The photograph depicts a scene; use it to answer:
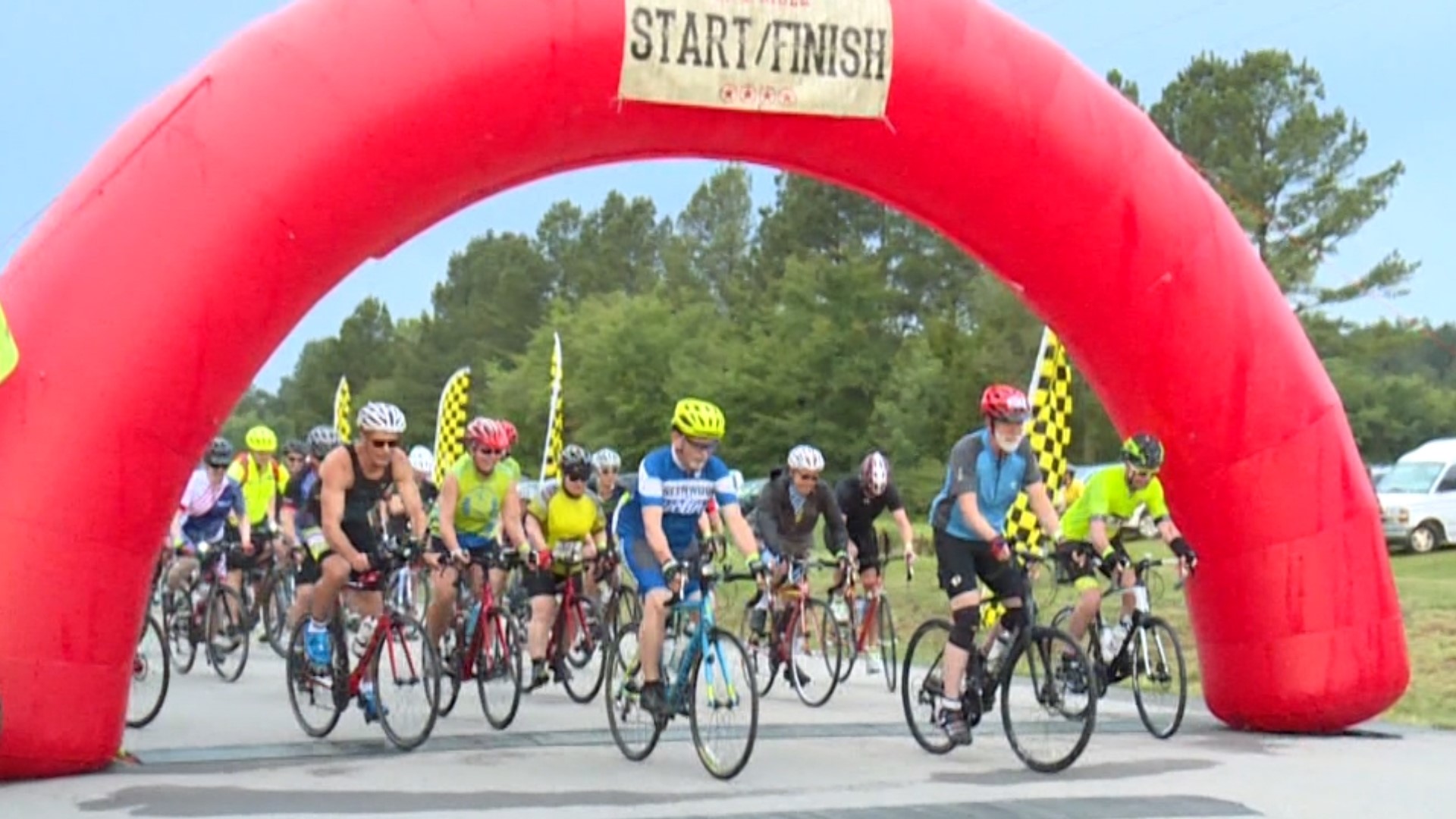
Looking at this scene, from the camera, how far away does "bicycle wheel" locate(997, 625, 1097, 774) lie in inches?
388

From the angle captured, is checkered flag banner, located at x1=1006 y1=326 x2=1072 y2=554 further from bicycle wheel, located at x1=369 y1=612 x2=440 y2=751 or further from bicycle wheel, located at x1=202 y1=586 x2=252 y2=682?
bicycle wheel, located at x1=369 y1=612 x2=440 y2=751

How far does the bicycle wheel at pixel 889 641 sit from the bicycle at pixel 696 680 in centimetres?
460

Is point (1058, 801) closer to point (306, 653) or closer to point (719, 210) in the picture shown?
point (306, 653)

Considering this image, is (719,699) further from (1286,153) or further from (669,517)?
(1286,153)

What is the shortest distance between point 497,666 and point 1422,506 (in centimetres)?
2222

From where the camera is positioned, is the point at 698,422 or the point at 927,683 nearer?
the point at 698,422

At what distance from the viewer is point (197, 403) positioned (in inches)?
385

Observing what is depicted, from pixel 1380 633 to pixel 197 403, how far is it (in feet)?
23.4

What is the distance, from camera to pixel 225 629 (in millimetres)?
15266

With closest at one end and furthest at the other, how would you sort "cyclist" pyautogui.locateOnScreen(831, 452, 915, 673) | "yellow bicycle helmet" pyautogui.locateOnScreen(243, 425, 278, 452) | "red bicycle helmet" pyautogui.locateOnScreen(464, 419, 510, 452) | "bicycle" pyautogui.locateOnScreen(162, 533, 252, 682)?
"red bicycle helmet" pyautogui.locateOnScreen(464, 419, 510, 452) < "cyclist" pyautogui.locateOnScreen(831, 452, 915, 673) < "bicycle" pyautogui.locateOnScreen(162, 533, 252, 682) < "yellow bicycle helmet" pyautogui.locateOnScreen(243, 425, 278, 452)

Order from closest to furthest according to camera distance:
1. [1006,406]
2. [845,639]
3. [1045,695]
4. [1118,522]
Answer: [1045,695] < [1006,406] < [1118,522] < [845,639]

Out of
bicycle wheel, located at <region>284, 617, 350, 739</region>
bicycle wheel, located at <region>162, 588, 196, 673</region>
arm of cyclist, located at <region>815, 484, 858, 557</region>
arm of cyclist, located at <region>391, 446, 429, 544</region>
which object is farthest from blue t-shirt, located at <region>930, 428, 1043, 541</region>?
bicycle wheel, located at <region>162, 588, 196, 673</region>

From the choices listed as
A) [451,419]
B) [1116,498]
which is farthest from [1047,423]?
[451,419]

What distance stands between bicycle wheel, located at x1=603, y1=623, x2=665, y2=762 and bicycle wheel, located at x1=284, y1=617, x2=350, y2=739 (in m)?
1.59
